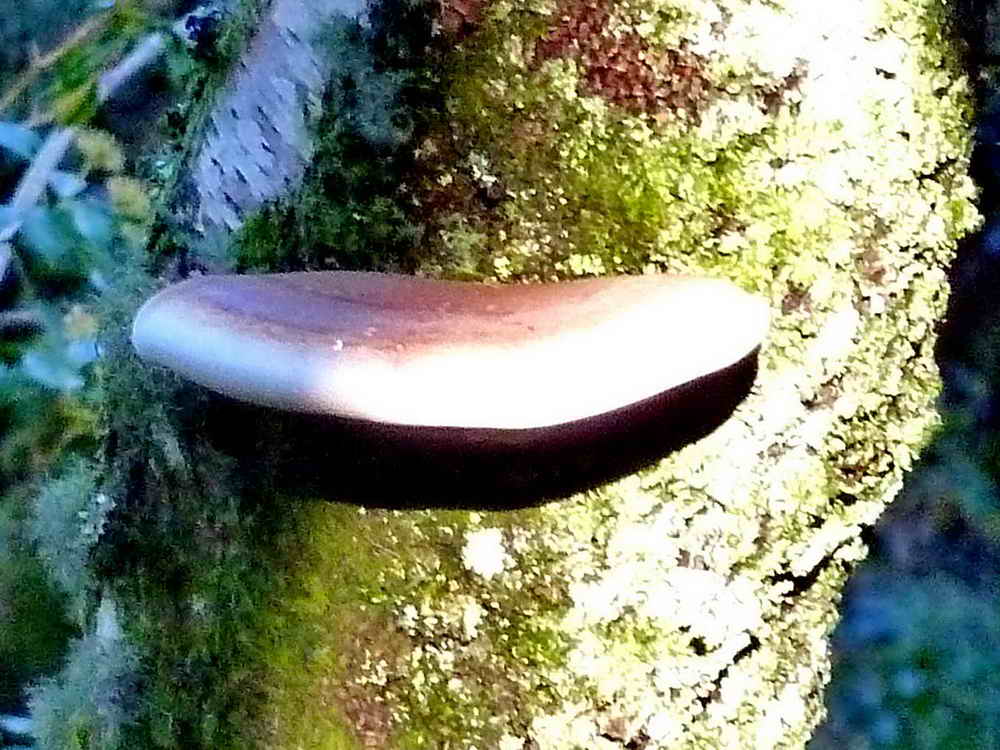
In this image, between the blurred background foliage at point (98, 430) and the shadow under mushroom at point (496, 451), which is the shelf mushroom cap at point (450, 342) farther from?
the blurred background foliage at point (98, 430)

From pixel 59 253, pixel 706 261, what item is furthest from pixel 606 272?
pixel 59 253

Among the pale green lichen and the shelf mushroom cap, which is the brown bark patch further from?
the shelf mushroom cap

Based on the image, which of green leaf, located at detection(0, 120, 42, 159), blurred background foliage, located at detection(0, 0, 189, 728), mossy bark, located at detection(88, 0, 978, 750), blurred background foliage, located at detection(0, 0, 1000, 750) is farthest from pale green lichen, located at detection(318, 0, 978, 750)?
green leaf, located at detection(0, 120, 42, 159)

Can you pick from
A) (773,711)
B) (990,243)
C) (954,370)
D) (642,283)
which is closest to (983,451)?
(954,370)

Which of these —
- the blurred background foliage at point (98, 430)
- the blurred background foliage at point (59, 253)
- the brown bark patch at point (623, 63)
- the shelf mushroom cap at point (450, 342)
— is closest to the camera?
the shelf mushroom cap at point (450, 342)

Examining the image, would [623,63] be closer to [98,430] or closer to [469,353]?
[469,353]

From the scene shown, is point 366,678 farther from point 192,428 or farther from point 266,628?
point 192,428

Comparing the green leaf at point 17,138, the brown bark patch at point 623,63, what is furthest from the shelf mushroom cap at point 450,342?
the green leaf at point 17,138
